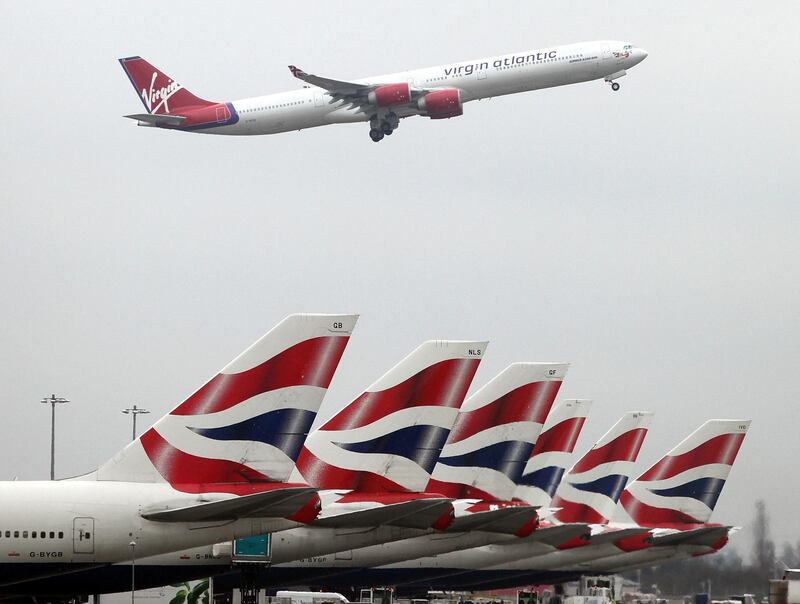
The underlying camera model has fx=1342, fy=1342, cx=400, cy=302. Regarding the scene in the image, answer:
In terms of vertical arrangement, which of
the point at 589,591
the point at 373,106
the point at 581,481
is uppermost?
the point at 373,106

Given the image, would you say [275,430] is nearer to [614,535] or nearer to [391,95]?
[614,535]

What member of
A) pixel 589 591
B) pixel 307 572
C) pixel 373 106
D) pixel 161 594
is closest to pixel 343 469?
pixel 307 572

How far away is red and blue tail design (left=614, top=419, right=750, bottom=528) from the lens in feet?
189

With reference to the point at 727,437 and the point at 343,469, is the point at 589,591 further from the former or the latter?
the point at 343,469

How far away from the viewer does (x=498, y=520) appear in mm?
41875

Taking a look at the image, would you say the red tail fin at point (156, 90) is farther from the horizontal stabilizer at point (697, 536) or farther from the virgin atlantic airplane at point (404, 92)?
the horizontal stabilizer at point (697, 536)

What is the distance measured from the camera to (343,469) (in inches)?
1470

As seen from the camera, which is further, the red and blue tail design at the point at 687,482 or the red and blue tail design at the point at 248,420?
the red and blue tail design at the point at 687,482

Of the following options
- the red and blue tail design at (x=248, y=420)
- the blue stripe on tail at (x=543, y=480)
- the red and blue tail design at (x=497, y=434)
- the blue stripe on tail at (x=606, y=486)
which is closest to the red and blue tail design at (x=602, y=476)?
the blue stripe on tail at (x=606, y=486)

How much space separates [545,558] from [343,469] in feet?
62.5

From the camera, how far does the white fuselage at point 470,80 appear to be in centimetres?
8225

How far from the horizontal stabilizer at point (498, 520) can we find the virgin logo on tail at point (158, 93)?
5900 cm

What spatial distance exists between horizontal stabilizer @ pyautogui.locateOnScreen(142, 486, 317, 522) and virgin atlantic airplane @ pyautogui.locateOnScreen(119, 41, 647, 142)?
54203mm

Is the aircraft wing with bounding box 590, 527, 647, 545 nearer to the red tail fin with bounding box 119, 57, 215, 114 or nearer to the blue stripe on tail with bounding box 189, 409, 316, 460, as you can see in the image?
the blue stripe on tail with bounding box 189, 409, 316, 460
